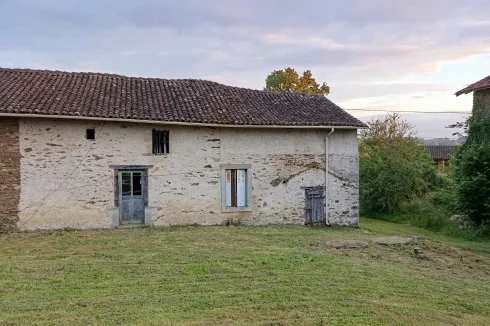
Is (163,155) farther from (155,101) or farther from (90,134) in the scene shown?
(90,134)

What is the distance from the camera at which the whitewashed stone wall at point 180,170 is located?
45.9ft

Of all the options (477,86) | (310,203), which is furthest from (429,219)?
(310,203)

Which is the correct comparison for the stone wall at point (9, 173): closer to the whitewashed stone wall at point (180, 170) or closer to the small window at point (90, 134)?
the whitewashed stone wall at point (180, 170)

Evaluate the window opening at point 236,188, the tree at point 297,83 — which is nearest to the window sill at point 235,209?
the window opening at point 236,188

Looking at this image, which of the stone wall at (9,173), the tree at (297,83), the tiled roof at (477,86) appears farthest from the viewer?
the tree at (297,83)

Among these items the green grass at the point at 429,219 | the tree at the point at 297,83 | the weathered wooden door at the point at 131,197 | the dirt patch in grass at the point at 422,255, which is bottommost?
the green grass at the point at 429,219

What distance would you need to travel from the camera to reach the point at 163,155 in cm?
1508

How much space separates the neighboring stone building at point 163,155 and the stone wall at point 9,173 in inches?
1.1

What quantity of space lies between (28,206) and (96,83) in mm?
5028

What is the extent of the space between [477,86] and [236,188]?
33.5ft

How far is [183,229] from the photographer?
1459 cm

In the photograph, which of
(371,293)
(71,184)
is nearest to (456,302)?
(371,293)

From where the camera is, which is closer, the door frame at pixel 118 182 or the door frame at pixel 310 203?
the door frame at pixel 118 182

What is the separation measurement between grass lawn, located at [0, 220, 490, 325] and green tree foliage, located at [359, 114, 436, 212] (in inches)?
423
